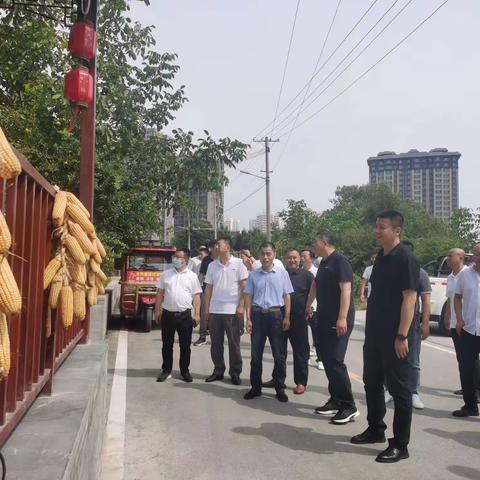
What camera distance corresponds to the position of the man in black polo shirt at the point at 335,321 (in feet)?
17.1

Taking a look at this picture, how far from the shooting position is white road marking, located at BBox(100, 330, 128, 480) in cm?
391

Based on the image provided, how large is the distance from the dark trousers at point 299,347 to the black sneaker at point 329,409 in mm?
861

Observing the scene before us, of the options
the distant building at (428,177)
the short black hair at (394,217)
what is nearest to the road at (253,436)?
the short black hair at (394,217)

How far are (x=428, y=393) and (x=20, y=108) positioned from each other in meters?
8.88

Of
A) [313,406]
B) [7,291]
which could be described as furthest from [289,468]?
[7,291]

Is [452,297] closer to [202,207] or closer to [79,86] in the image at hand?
[79,86]

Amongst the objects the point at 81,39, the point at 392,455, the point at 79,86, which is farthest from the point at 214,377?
the point at 81,39

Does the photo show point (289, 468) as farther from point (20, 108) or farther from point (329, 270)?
point (20, 108)

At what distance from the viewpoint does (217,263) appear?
708 centimetres

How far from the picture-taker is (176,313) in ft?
22.3

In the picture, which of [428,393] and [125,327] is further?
[125,327]

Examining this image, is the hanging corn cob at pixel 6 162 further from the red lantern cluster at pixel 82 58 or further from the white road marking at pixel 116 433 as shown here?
the red lantern cluster at pixel 82 58

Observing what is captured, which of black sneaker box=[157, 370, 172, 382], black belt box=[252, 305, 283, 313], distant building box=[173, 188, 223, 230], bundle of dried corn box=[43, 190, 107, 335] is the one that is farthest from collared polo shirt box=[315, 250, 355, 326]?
distant building box=[173, 188, 223, 230]

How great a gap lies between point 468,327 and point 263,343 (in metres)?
2.24
